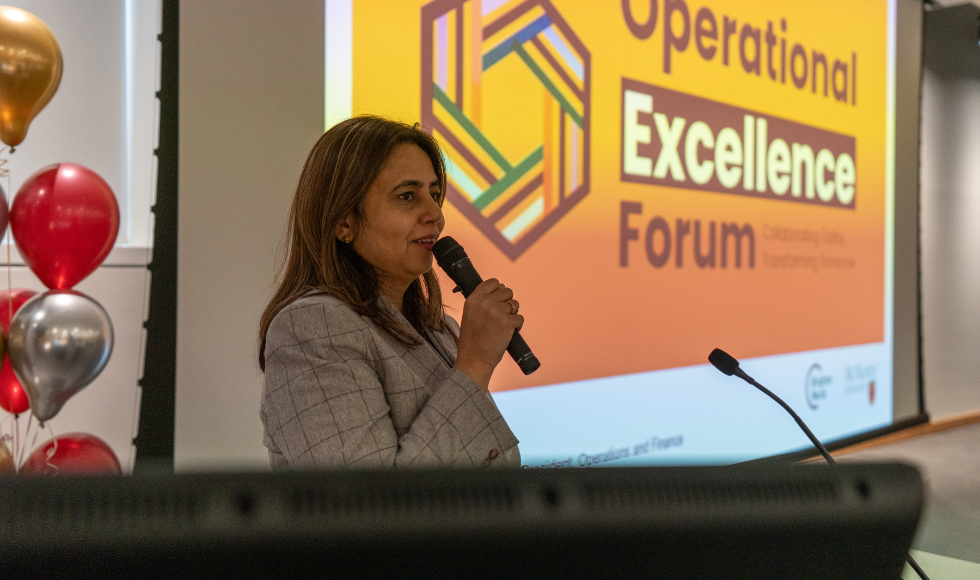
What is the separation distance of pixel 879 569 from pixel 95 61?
239 centimetres

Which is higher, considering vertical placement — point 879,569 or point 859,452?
point 879,569

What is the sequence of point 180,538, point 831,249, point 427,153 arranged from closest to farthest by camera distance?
1. point 180,538
2. point 427,153
3. point 831,249

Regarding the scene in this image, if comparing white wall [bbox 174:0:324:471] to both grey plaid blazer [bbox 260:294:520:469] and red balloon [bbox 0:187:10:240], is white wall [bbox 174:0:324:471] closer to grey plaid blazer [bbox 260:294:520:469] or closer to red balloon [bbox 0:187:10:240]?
red balloon [bbox 0:187:10:240]

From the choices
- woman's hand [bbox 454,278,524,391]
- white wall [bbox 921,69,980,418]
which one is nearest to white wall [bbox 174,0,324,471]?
woman's hand [bbox 454,278,524,391]

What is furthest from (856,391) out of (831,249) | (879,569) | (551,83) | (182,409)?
(879,569)

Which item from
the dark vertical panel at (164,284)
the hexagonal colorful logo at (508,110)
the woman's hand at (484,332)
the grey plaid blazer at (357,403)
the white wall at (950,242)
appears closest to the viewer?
the grey plaid blazer at (357,403)

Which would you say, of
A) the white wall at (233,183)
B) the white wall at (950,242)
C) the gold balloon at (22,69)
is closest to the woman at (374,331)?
the gold balloon at (22,69)

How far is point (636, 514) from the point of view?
12.0 inches

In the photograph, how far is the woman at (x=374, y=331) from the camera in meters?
1.05

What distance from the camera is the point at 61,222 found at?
1.60 meters

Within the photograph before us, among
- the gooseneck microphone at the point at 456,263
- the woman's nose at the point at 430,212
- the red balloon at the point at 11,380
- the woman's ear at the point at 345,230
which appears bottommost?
the red balloon at the point at 11,380

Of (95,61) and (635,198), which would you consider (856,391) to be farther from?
(95,61)

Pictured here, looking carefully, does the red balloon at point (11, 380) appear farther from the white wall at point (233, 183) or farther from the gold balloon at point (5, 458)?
the white wall at point (233, 183)

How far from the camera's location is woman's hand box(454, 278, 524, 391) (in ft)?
3.93
